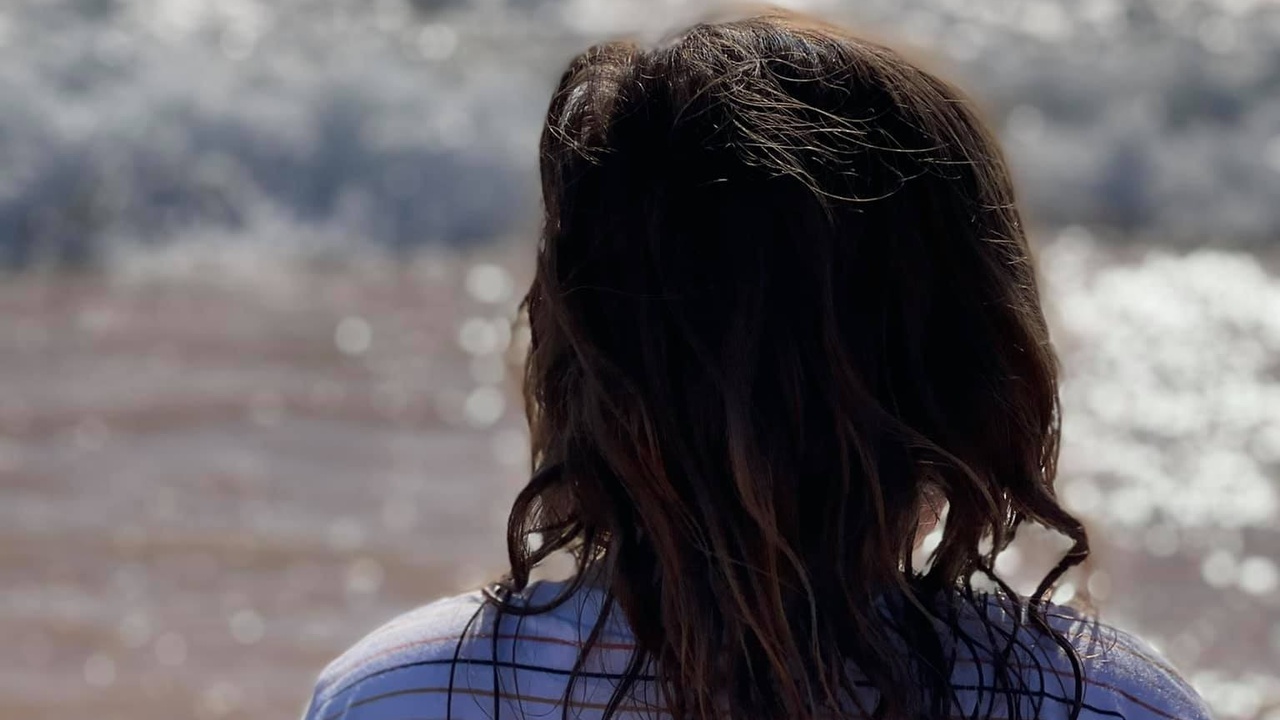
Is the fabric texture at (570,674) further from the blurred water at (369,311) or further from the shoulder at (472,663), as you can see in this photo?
the blurred water at (369,311)

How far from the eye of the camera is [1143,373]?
4.58 meters

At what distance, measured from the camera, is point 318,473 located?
381cm

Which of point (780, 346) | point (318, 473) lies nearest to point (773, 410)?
point (780, 346)

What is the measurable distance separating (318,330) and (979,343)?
4.01 metres

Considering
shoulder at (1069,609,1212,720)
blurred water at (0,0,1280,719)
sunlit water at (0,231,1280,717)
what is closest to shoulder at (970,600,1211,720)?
shoulder at (1069,609,1212,720)

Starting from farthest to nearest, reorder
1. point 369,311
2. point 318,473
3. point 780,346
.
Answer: point 369,311 → point 318,473 → point 780,346

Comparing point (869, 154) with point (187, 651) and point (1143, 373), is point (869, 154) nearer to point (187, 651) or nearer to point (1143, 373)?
point (187, 651)

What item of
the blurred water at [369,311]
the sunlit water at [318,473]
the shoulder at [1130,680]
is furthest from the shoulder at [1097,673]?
the sunlit water at [318,473]

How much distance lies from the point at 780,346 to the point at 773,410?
0.14 feet

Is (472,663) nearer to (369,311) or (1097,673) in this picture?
(1097,673)

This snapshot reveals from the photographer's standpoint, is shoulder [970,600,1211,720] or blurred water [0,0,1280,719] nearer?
shoulder [970,600,1211,720]

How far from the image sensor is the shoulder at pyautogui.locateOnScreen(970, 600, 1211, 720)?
3.50 ft

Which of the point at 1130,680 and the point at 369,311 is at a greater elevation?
the point at 369,311

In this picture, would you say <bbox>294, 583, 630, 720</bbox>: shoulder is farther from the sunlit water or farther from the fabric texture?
the sunlit water
